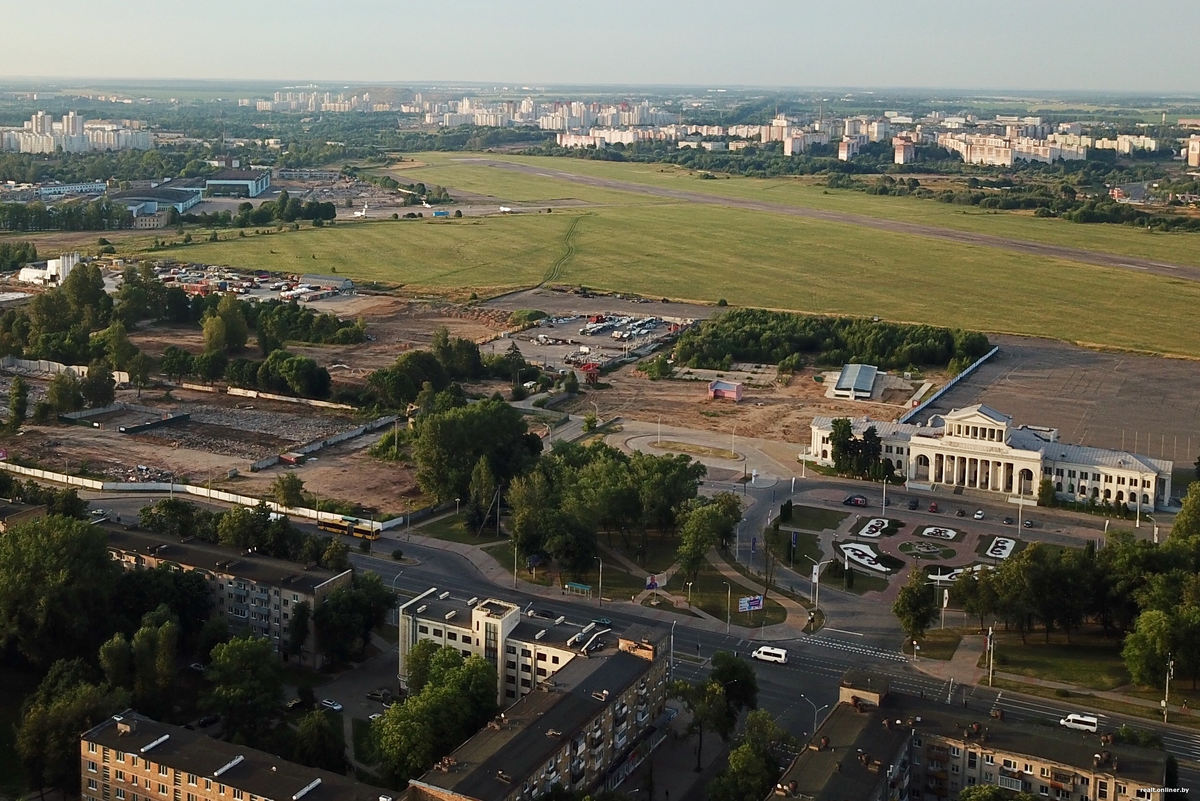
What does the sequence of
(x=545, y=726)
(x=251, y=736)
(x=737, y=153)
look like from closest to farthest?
(x=545, y=726) < (x=251, y=736) < (x=737, y=153)

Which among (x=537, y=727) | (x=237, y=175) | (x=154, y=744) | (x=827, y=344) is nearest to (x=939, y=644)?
(x=537, y=727)

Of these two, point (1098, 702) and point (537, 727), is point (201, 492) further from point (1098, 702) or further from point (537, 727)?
point (1098, 702)

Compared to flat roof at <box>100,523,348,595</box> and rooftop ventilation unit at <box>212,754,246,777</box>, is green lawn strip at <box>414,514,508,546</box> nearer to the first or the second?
flat roof at <box>100,523,348,595</box>

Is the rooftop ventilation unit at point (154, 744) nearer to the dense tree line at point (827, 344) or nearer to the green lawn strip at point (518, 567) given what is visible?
the green lawn strip at point (518, 567)

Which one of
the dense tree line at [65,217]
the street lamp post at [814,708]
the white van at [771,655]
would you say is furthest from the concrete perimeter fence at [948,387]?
the dense tree line at [65,217]

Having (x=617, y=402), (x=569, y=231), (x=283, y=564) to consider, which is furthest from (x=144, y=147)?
(x=283, y=564)

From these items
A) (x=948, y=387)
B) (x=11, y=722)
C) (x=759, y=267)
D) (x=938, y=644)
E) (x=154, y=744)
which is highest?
(x=759, y=267)

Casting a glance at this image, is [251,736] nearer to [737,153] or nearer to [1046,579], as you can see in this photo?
[1046,579]
